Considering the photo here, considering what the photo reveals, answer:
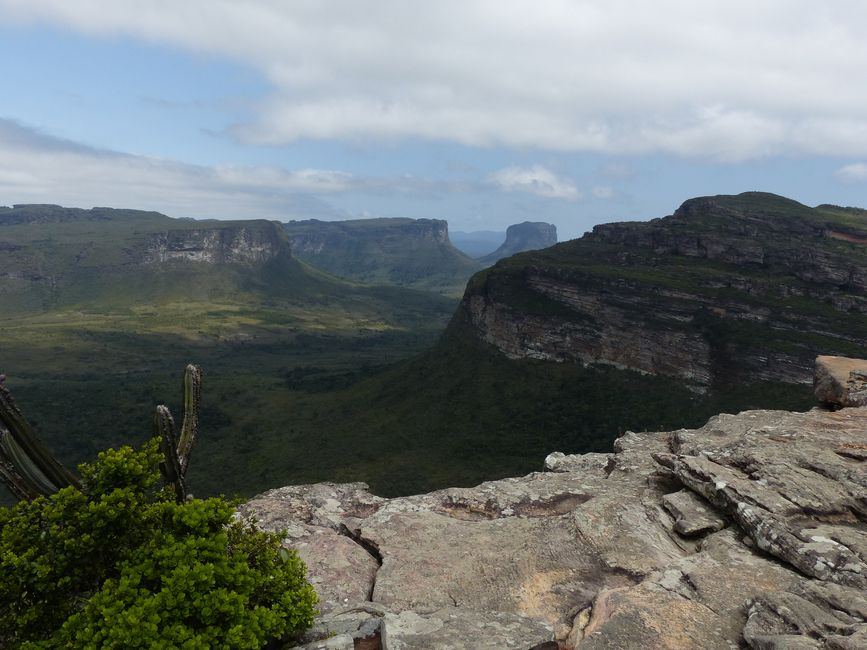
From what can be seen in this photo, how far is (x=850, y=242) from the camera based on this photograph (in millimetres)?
95125

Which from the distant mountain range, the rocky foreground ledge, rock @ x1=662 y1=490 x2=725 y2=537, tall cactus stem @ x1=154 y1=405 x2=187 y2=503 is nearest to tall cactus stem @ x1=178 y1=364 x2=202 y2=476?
tall cactus stem @ x1=154 y1=405 x2=187 y2=503

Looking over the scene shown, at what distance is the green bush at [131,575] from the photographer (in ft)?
21.7

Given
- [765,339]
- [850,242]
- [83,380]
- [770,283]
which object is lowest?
[83,380]

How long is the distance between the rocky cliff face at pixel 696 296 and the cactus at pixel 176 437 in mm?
76693

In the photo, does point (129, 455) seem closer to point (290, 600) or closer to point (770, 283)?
point (290, 600)

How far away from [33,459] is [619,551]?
11963mm

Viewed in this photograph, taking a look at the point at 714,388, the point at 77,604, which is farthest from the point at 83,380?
the point at 77,604

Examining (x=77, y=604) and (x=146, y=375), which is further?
(x=146, y=375)

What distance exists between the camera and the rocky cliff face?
7265cm

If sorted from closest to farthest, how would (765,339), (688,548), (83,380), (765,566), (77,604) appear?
(77,604)
(765,566)
(688,548)
(765,339)
(83,380)

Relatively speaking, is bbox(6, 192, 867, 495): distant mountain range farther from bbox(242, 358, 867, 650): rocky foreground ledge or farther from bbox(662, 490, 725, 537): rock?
bbox(662, 490, 725, 537): rock

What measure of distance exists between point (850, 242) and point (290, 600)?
12005 centimetres

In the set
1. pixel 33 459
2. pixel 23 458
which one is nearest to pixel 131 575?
pixel 23 458


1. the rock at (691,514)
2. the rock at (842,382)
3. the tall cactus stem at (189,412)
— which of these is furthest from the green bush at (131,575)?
the rock at (842,382)
